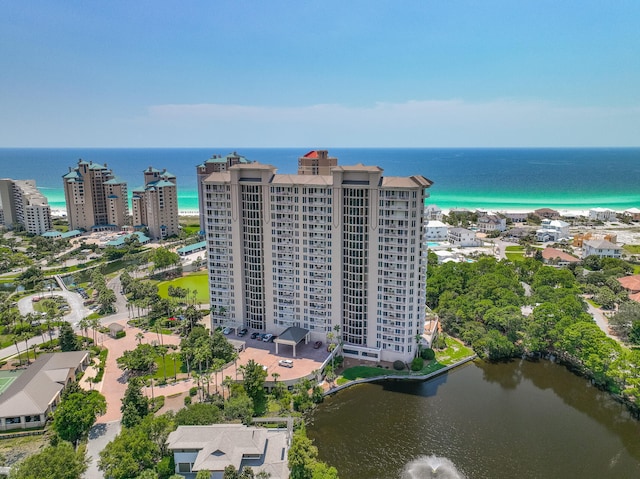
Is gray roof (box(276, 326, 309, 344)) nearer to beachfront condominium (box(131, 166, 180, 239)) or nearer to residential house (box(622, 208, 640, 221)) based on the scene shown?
beachfront condominium (box(131, 166, 180, 239))

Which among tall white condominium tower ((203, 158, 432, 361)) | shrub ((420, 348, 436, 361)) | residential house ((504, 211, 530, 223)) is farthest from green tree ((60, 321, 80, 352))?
residential house ((504, 211, 530, 223))

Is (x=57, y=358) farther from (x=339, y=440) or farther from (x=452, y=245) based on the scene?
(x=452, y=245)

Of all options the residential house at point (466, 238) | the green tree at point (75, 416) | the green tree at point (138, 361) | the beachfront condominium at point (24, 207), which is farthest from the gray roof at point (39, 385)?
the residential house at point (466, 238)

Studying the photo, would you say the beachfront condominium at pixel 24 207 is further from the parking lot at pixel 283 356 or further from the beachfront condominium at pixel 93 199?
the parking lot at pixel 283 356

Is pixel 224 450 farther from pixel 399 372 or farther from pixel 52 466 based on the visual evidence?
pixel 399 372

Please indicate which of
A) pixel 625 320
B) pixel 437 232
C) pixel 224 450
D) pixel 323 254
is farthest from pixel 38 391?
pixel 437 232

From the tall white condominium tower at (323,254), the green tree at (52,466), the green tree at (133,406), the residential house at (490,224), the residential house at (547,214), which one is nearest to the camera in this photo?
the green tree at (52,466)

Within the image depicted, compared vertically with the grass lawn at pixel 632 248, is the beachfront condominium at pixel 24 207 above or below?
above
